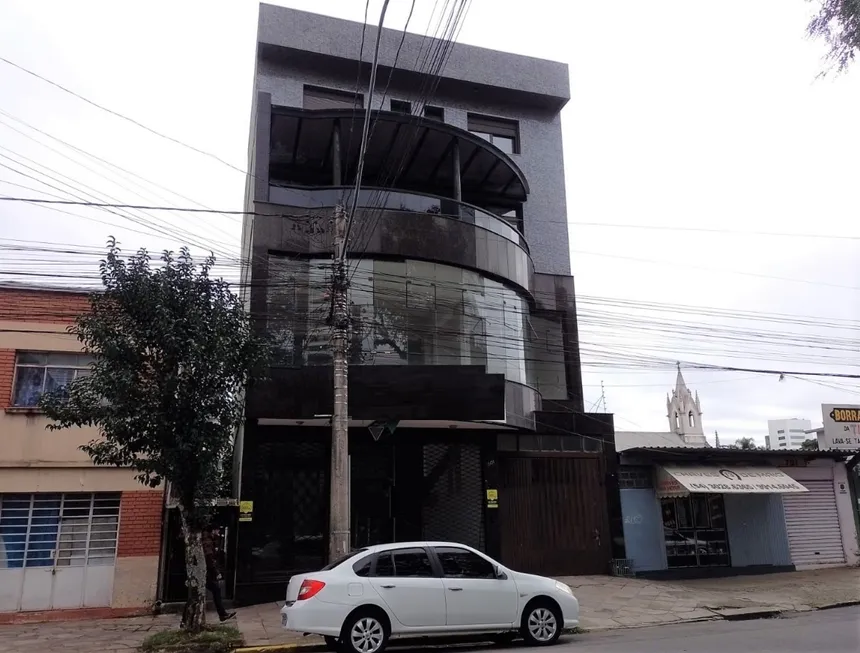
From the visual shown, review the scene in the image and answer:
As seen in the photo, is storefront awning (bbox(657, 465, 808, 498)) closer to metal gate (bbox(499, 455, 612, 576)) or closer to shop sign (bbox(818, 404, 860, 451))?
metal gate (bbox(499, 455, 612, 576))

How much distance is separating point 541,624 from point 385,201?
414 inches

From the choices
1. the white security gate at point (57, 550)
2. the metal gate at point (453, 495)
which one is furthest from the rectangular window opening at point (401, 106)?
the white security gate at point (57, 550)

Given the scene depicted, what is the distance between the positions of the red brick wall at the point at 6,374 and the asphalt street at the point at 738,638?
11.5 m

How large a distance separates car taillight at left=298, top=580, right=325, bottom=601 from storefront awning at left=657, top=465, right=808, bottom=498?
11514mm

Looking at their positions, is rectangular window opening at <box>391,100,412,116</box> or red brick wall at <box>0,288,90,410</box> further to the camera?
rectangular window opening at <box>391,100,412,116</box>

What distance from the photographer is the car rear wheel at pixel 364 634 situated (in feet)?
28.0

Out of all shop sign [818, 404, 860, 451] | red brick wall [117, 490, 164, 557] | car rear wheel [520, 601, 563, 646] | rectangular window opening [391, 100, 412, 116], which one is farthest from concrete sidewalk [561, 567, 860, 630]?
rectangular window opening [391, 100, 412, 116]

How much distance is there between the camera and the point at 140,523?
44.9 ft

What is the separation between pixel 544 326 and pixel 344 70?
31.6ft

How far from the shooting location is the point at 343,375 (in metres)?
→ 11.5

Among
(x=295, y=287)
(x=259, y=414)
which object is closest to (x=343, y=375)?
(x=259, y=414)

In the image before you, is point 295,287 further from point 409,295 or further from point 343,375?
point 343,375

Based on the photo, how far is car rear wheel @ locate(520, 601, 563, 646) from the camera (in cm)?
945

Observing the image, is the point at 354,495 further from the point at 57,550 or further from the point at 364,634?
the point at 364,634
